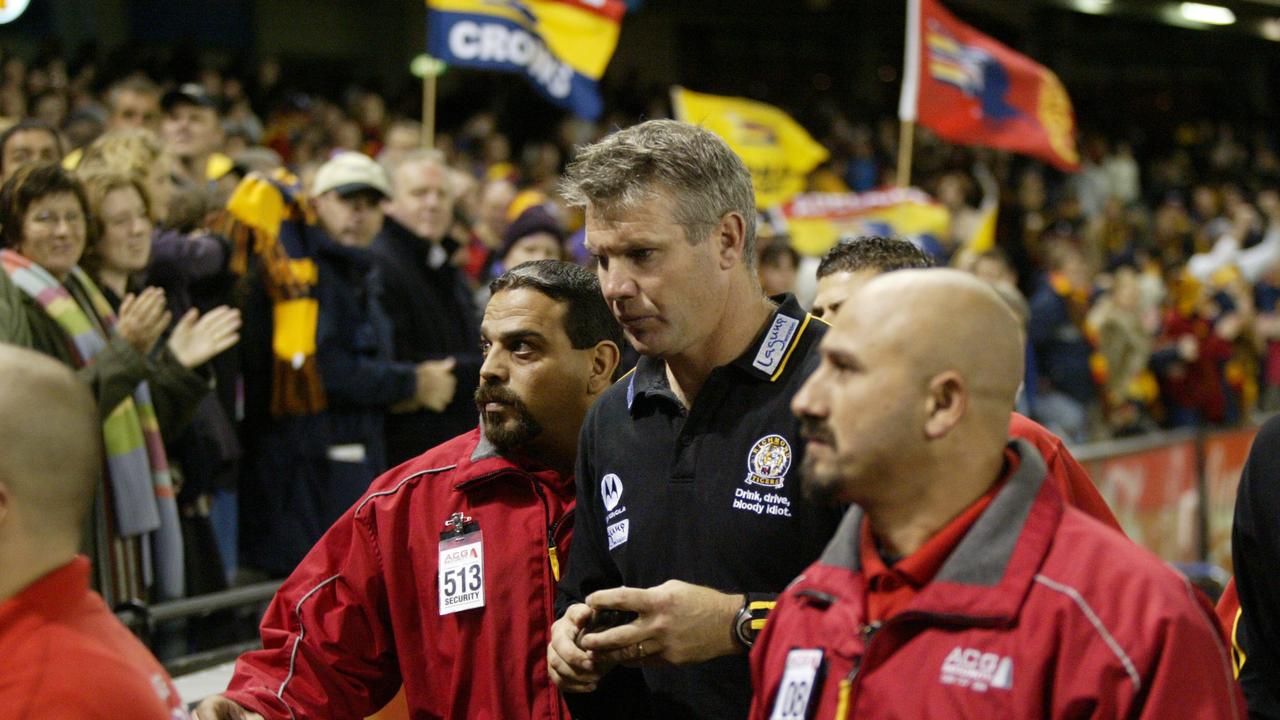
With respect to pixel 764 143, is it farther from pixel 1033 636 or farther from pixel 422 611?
pixel 1033 636

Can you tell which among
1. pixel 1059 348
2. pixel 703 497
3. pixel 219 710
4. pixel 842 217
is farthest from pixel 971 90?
pixel 219 710

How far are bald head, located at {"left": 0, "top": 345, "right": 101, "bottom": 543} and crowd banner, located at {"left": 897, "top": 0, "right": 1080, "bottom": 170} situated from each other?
8.42 metres

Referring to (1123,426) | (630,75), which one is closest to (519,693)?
(1123,426)

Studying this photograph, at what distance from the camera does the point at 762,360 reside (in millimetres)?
3123

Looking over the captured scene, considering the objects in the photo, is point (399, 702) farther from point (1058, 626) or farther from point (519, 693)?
point (1058, 626)

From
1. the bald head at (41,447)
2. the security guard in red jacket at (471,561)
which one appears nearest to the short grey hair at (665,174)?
the security guard in red jacket at (471,561)

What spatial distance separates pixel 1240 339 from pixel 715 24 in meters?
11.6

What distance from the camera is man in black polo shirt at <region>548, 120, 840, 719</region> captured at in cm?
296

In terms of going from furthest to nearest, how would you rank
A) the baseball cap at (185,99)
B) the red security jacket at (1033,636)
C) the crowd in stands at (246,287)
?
the baseball cap at (185,99) → the crowd in stands at (246,287) → the red security jacket at (1033,636)

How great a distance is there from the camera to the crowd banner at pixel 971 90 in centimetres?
1049

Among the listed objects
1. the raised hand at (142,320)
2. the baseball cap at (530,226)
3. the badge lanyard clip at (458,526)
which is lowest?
the baseball cap at (530,226)

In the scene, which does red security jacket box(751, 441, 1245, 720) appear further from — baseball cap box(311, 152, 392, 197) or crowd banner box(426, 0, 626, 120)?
crowd banner box(426, 0, 626, 120)

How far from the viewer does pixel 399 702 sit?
4.05 m

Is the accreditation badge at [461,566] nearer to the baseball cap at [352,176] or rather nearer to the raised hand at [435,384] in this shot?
the raised hand at [435,384]
